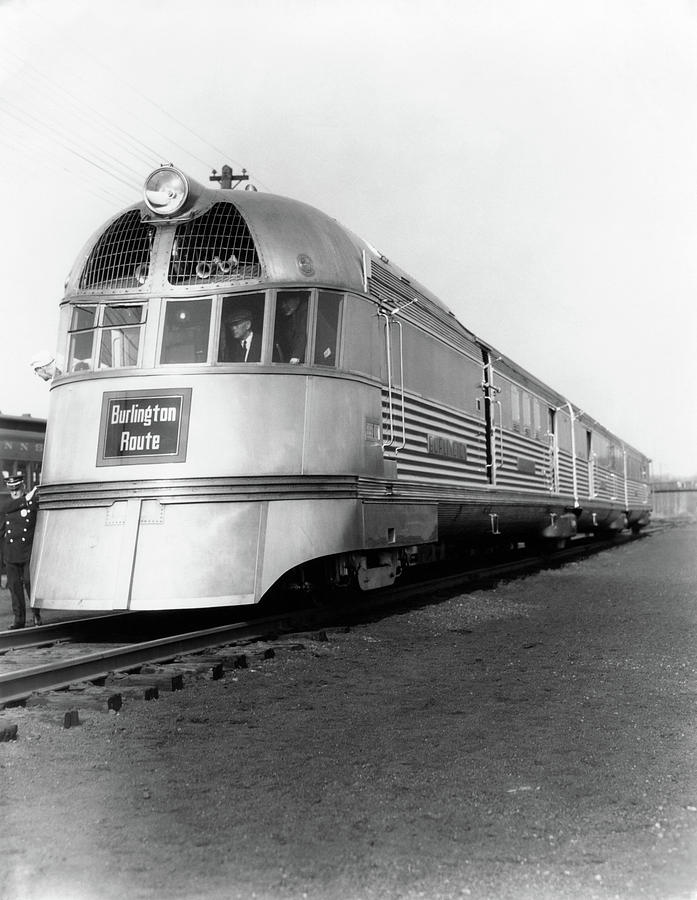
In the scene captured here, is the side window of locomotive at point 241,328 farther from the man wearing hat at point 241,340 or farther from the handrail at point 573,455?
the handrail at point 573,455

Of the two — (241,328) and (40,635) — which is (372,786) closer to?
(241,328)

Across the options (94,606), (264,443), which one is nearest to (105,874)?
(94,606)

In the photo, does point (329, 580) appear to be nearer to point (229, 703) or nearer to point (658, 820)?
point (229, 703)

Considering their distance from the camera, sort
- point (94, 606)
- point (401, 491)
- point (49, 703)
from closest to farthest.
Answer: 1. point (49, 703)
2. point (94, 606)
3. point (401, 491)

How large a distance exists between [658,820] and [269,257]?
211 inches

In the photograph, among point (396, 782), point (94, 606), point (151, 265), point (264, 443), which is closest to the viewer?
point (396, 782)

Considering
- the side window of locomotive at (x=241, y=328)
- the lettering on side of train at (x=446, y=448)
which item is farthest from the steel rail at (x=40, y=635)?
the lettering on side of train at (x=446, y=448)

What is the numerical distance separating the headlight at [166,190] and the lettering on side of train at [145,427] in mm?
1572

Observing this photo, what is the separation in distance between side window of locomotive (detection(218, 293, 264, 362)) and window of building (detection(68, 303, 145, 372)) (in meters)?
0.72

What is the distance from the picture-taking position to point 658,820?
3045 millimetres

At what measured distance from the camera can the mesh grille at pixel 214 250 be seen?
7254 mm

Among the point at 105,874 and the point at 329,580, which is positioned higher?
the point at 329,580

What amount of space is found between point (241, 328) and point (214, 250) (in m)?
0.76

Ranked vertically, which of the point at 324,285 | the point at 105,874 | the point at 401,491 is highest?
the point at 324,285
